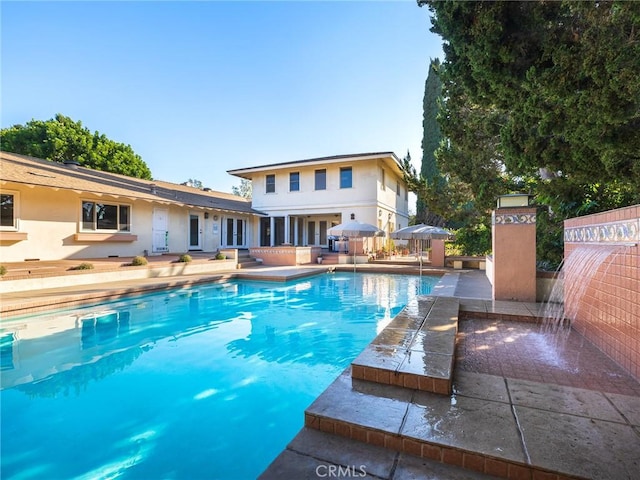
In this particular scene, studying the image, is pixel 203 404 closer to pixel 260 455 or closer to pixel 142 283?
pixel 260 455

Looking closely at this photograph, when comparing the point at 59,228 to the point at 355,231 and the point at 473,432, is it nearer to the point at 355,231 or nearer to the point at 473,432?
the point at 355,231

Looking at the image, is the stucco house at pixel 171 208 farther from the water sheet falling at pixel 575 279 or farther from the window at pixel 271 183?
the water sheet falling at pixel 575 279

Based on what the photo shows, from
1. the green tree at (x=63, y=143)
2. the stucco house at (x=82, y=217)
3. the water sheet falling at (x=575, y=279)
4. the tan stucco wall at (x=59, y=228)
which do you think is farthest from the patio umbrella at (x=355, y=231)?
the green tree at (x=63, y=143)

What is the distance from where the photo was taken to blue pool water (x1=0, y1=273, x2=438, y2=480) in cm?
282

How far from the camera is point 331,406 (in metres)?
2.38

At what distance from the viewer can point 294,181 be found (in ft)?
69.0

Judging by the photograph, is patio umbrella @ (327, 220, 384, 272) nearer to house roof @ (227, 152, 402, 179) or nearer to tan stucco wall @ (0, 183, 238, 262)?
house roof @ (227, 152, 402, 179)

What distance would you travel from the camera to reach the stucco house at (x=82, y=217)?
10.6 metres

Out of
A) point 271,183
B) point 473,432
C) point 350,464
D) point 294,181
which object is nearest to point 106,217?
point 271,183

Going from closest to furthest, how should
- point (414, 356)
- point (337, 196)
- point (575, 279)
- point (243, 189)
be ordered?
point (414, 356) < point (575, 279) < point (337, 196) < point (243, 189)

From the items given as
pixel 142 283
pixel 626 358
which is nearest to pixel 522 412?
pixel 626 358

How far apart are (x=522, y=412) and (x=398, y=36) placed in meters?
11.4

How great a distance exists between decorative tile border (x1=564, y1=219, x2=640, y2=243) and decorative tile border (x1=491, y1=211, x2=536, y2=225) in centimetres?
134

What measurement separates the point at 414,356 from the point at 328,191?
17424 mm
